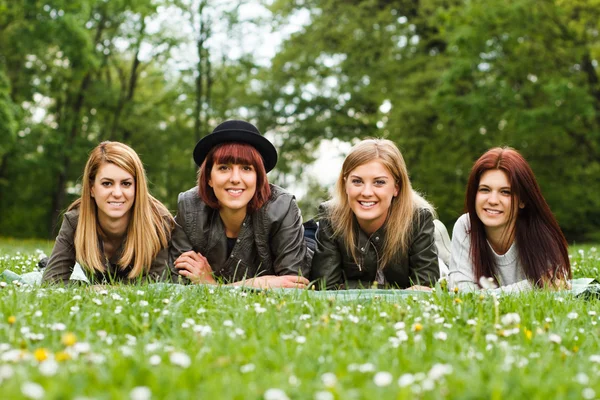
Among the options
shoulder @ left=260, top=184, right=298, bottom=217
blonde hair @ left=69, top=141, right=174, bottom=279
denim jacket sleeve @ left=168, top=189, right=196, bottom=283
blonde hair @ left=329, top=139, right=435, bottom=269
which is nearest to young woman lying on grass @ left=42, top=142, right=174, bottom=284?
blonde hair @ left=69, top=141, right=174, bottom=279

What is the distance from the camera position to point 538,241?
18.3ft

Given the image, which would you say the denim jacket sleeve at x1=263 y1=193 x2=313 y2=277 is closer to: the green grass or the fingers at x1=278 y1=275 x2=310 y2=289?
the fingers at x1=278 y1=275 x2=310 y2=289

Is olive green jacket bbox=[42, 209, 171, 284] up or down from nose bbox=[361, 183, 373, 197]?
down

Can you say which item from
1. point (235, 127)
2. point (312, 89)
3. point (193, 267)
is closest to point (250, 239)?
point (193, 267)

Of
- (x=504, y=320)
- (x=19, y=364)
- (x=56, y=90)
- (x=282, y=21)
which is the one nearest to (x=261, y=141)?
(x=504, y=320)

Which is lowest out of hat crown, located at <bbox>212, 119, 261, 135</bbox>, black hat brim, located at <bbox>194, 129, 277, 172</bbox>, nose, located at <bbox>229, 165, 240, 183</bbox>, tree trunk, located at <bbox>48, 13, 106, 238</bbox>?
nose, located at <bbox>229, 165, 240, 183</bbox>

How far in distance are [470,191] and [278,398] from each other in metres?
4.10

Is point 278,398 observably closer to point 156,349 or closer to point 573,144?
point 156,349

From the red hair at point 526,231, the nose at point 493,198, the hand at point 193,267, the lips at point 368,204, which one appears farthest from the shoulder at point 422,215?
the hand at point 193,267

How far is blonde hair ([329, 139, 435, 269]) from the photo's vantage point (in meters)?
5.76

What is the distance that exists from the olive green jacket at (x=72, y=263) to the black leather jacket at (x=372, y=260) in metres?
1.48

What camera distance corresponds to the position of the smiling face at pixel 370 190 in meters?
5.68

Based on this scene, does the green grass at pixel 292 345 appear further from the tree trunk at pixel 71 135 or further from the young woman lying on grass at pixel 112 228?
the tree trunk at pixel 71 135

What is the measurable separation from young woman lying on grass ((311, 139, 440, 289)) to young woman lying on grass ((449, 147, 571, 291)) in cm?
37
